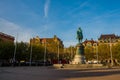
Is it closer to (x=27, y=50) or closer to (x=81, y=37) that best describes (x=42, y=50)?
(x=27, y=50)

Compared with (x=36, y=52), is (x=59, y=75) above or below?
below

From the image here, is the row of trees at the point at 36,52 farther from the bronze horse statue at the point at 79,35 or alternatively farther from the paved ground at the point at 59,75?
the paved ground at the point at 59,75

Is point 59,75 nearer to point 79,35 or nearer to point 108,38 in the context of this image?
point 79,35

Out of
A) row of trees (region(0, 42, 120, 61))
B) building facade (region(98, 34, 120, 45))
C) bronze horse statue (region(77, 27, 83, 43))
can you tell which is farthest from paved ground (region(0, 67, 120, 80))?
building facade (region(98, 34, 120, 45))

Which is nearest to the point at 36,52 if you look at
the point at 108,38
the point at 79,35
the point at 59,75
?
the point at 79,35

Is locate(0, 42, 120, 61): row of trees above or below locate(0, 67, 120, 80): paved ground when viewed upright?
above

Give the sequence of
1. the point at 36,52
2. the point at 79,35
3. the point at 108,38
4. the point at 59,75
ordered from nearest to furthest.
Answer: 1. the point at 59,75
2. the point at 79,35
3. the point at 36,52
4. the point at 108,38

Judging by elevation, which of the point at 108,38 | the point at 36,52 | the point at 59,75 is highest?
the point at 108,38

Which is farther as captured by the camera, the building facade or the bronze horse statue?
the building facade

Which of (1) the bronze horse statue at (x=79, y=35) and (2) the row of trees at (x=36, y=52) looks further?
(2) the row of trees at (x=36, y=52)

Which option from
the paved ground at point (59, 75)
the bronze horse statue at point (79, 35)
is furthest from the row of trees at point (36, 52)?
the paved ground at point (59, 75)

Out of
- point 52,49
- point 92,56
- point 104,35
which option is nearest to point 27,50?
point 52,49

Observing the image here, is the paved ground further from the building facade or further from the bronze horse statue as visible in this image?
the building facade

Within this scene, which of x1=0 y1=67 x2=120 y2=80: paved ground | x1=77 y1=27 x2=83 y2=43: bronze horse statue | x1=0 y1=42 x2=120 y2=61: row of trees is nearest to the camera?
x1=0 y1=67 x2=120 y2=80: paved ground
